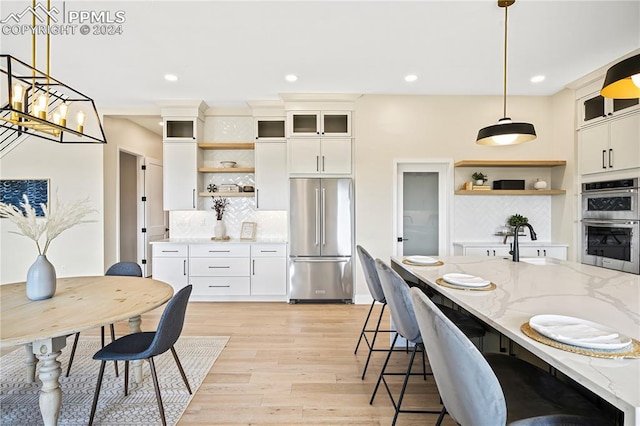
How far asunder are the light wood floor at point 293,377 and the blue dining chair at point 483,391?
2.88ft

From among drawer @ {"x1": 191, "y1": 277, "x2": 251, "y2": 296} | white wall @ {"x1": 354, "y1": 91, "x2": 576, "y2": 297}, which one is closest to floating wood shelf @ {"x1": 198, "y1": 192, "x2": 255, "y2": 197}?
drawer @ {"x1": 191, "y1": 277, "x2": 251, "y2": 296}

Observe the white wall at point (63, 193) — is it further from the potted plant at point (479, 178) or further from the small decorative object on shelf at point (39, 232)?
the potted plant at point (479, 178)

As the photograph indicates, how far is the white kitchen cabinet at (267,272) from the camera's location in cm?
438

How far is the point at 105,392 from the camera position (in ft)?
7.12

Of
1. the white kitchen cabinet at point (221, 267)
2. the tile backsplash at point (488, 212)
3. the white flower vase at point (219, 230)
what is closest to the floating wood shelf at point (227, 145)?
the white flower vase at point (219, 230)

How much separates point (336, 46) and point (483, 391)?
3058mm

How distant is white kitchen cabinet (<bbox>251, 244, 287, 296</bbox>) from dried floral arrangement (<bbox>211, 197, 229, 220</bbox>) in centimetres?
82

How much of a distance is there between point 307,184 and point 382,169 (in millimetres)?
1077

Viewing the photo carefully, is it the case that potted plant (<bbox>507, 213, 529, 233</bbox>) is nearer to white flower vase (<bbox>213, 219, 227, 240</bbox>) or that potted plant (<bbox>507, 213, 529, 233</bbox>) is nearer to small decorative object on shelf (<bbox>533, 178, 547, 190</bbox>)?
small decorative object on shelf (<bbox>533, 178, 547, 190</bbox>)

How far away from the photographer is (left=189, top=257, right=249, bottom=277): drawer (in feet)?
14.4

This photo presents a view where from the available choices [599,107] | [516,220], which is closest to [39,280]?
[516,220]

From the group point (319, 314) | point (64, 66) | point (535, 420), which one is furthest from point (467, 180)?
point (64, 66)

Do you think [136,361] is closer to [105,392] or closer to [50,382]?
[105,392]

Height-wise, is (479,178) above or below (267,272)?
above
